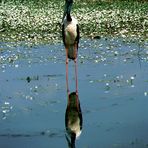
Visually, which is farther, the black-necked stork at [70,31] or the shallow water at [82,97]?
the black-necked stork at [70,31]

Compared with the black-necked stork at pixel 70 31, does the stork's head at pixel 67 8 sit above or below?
above

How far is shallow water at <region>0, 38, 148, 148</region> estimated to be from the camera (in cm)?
955

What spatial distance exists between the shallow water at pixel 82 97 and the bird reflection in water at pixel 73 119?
0.10 m

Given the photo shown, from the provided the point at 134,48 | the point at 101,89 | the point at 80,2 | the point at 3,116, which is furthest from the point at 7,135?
the point at 80,2

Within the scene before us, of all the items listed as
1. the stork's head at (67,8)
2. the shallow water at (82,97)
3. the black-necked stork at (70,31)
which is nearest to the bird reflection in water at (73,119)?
the shallow water at (82,97)

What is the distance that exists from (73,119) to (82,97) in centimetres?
191

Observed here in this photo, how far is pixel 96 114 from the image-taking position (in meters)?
11.1

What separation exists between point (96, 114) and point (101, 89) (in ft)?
7.74

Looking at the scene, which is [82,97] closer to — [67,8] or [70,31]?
[70,31]

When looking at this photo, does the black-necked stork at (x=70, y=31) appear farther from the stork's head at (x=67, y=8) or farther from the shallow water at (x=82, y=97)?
the shallow water at (x=82, y=97)

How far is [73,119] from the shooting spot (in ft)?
35.6

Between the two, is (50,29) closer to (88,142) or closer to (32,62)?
(32,62)

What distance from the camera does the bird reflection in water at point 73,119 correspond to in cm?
949

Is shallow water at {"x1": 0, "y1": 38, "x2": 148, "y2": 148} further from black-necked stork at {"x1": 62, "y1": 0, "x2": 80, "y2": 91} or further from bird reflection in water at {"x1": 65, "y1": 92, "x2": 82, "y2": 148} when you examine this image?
black-necked stork at {"x1": 62, "y1": 0, "x2": 80, "y2": 91}
